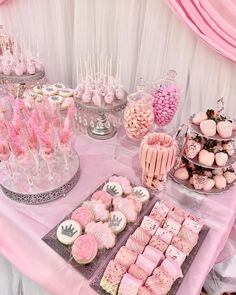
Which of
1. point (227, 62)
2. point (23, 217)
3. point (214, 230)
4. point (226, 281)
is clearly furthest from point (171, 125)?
point (23, 217)

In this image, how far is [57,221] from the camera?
1.05m

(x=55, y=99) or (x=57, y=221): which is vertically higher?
(x=55, y=99)

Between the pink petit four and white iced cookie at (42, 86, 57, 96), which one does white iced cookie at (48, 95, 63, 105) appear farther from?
the pink petit four

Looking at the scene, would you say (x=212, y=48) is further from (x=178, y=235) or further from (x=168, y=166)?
(x=178, y=235)

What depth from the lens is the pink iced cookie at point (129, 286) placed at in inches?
32.3

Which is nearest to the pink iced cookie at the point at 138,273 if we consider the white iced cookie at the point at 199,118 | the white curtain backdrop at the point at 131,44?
the white curtain backdrop at the point at 131,44

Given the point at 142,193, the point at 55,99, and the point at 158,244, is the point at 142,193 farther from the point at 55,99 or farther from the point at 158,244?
the point at 55,99

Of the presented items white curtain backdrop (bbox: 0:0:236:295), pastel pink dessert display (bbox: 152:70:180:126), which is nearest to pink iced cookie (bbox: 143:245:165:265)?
white curtain backdrop (bbox: 0:0:236:295)

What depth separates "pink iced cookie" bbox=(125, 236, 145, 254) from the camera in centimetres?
93

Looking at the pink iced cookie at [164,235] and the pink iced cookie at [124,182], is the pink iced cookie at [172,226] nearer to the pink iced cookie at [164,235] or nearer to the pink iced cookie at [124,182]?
the pink iced cookie at [164,235]

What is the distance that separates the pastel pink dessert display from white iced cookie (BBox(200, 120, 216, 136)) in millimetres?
243

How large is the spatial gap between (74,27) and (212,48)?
0.85m

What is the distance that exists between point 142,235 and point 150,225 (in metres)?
0.05

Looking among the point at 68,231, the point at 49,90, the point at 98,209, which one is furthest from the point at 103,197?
the point at 49,90
